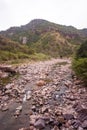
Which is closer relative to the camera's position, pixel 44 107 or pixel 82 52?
pixel 44 107

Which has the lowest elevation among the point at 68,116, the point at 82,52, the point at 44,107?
the point at 44,107

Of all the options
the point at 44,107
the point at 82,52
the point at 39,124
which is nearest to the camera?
the point at 39,124

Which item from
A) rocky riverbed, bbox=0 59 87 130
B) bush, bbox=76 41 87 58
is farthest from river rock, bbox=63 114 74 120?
bush, bbox=76 41 87 58

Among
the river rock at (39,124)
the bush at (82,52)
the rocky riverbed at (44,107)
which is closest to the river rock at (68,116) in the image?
the rocky riverbed at (44,107)

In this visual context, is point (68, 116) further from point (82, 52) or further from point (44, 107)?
point (82, 52)

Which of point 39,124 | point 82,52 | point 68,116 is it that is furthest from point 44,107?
point 82,52

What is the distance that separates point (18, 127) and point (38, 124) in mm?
1686

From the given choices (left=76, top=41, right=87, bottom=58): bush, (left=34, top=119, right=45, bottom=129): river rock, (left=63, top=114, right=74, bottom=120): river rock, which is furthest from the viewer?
(left=76, top=41, right=87, bottom=58): bush

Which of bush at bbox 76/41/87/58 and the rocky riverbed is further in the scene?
bush at bbox 76/41/87/58

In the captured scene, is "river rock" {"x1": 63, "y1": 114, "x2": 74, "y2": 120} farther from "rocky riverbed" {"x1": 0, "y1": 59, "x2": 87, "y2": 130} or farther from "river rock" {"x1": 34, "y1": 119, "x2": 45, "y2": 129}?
"river rock" {"x1": 34, "y1": 119, "x2": 45, "y2": 129}

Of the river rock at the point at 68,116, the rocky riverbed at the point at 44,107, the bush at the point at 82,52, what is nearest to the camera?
the rocky riverbed at the point at 44,107

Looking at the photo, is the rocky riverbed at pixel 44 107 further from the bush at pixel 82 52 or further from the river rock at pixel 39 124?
the bush at pixel 82 52

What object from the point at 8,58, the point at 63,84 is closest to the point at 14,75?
the point at 63,84

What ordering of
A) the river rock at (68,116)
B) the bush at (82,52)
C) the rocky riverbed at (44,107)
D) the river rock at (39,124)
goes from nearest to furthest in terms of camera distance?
the river rock at (39,124) → the rocky riverbed at (44,107) → the river rock at (68,116) → the bush at (82,52)
